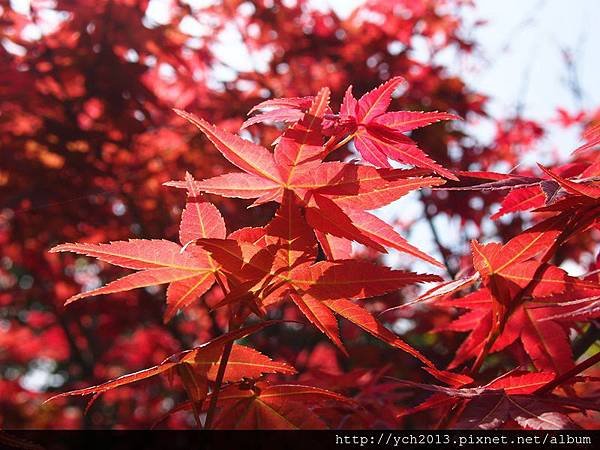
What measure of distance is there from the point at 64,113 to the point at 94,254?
2258mm

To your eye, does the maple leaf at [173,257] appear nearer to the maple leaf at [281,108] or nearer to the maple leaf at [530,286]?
the maple leaf at [281,108]

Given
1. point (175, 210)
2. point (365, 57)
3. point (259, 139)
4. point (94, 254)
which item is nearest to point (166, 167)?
point (175, 210)

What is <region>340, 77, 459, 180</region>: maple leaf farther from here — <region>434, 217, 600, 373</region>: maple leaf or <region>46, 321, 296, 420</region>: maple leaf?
<region>46, 321, 296, 420</region>: maple leaf

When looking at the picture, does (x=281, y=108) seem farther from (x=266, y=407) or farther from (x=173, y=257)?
(x=266, y=407)

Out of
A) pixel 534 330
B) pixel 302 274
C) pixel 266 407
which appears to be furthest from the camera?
pixel 534 330

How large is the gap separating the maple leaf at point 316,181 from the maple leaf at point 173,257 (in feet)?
0.14

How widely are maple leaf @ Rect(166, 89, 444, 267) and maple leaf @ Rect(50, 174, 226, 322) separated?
4 centimetres

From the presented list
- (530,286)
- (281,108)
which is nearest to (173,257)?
(281,108)

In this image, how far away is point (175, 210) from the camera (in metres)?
3.21

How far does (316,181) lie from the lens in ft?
2.61

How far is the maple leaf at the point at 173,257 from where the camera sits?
2.63 feet

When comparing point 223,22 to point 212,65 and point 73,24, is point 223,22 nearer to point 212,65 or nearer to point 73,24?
point 212,65

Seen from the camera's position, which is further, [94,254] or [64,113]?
[64,113]

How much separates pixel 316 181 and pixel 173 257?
0.21 m
